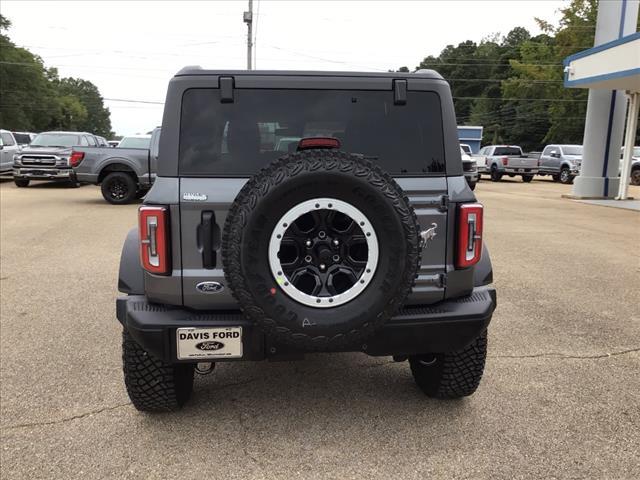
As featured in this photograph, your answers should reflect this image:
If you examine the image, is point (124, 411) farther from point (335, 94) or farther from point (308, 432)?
point (335, 94)

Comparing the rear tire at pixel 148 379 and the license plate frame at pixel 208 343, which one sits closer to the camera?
the license plate frame at pixel 208 343

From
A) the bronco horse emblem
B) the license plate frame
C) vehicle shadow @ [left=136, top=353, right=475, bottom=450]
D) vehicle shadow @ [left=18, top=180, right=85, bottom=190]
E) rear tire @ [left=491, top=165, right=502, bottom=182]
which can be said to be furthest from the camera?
rear tire @ [left=491, top=165, right=502, bottom=182]

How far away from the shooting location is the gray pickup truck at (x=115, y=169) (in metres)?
13.5

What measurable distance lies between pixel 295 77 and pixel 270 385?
1.97m

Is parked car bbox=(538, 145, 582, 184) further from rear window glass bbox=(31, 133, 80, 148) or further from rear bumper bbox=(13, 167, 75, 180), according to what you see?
rear bumper bbox=(13, 167, 75, 180)

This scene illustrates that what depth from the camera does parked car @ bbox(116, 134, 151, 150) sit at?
14812mm

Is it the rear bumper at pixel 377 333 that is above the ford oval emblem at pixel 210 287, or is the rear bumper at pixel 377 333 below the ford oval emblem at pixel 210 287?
below

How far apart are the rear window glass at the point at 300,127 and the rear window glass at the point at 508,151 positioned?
27.4 metres

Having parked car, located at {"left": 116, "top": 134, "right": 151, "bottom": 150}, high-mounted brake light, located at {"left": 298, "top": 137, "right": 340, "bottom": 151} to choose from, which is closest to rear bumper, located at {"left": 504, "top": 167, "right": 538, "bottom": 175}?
parked car, located at {"left": 116, "top": 134, "right": 151, "bottom": 150}

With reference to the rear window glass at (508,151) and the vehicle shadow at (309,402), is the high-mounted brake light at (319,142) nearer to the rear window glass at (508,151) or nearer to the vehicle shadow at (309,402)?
the vehicle shadow at (309,402)

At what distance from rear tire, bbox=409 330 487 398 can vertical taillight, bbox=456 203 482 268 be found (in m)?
0.52

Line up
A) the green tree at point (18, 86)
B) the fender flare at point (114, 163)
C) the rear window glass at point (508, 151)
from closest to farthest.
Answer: the fender flare at point (114, 163) → the rear window glass at point (508, 151) → the green tree at point (18, 86)

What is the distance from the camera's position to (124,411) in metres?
3.21

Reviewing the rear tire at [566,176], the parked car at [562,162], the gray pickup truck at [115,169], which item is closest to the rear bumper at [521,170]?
the parked car at [562,162]
